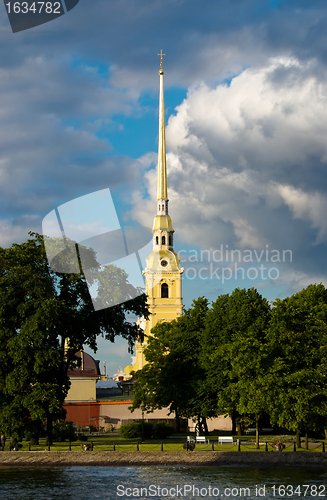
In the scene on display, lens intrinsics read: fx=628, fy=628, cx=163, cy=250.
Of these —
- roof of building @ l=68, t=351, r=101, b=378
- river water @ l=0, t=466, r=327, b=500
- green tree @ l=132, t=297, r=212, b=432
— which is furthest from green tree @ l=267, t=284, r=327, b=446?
roof of building @ l=68, t=351, r=101, b=378

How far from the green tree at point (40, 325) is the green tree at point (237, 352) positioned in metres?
→ 9.58

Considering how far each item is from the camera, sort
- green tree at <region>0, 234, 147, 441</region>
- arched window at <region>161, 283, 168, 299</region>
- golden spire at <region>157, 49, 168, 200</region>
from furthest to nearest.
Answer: golden spire at <region>157, 49, 168, 200</region> → arched window at <region>161, 283, 168, 299</region> → green tree at <region>0, 234, 147, 441</region>

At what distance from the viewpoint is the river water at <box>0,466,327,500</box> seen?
98.0ft

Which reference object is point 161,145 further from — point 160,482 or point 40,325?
point 160,482

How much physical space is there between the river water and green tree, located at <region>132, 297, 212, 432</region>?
19173 mm

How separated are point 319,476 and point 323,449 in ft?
24.8

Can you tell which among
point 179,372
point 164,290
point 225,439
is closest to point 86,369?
point 164,290

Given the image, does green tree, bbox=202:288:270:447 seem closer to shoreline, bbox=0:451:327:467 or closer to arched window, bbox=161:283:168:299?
shoreline, bbox=0:451:327:467

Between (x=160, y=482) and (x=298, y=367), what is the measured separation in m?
18.8

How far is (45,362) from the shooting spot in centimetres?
4459

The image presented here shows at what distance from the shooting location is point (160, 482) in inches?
1304

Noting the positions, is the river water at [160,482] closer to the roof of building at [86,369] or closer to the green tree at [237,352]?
the green tree at [237,352]

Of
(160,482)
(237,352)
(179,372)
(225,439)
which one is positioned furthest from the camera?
(179,372)

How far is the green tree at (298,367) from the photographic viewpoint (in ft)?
147
